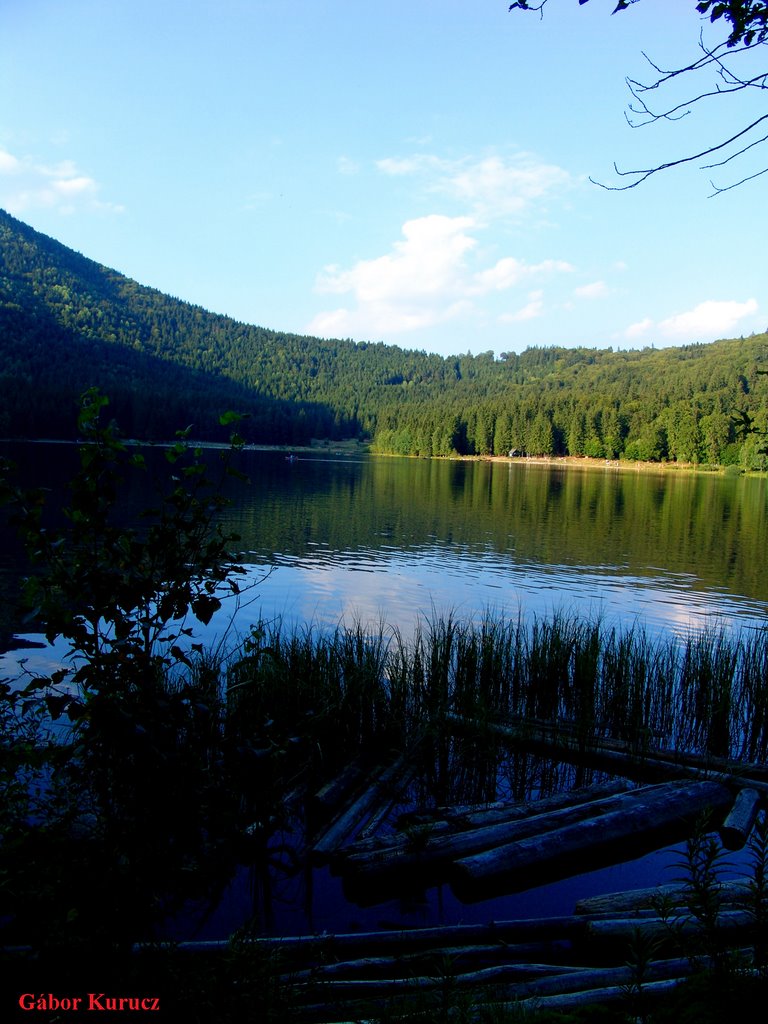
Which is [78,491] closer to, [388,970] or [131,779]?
[131,779]

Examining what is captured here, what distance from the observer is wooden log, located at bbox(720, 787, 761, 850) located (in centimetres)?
708

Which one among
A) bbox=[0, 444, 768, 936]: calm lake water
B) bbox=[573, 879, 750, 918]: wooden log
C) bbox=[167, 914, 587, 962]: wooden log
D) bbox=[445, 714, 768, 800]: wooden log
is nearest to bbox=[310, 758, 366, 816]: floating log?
bbox=[0, 444, 768, 936]: calm lake water

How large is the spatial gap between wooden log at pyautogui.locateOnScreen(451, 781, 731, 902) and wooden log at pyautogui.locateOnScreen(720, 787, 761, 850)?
0.28 meters

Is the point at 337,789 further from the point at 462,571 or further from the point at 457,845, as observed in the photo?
the point at 462,571

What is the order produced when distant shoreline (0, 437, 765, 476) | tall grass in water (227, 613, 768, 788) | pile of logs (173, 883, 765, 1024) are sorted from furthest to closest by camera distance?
distant shoreline (0, 437, 765, 476), tall grass in water (227, 613, 768, 788), pile of logs (173, 883, 765, 1024)

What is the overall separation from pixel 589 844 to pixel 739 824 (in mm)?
1692

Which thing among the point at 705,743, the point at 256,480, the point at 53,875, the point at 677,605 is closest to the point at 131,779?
the point at 53,875

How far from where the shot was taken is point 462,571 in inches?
1047

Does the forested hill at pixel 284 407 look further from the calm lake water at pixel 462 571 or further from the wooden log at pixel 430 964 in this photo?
the wooden log at pixel 430 964

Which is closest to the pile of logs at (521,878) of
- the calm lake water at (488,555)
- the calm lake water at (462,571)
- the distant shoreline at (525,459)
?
the calm lake water at (462,571)

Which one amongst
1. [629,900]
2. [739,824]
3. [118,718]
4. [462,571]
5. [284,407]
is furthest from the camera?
[284,407]

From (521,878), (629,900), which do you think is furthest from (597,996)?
(521,878)

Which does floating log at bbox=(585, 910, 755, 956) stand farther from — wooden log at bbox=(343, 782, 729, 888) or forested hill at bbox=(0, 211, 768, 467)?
forested hill at bbox=(0, 211, 768, 467)

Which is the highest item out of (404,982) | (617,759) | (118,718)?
(118,718)
